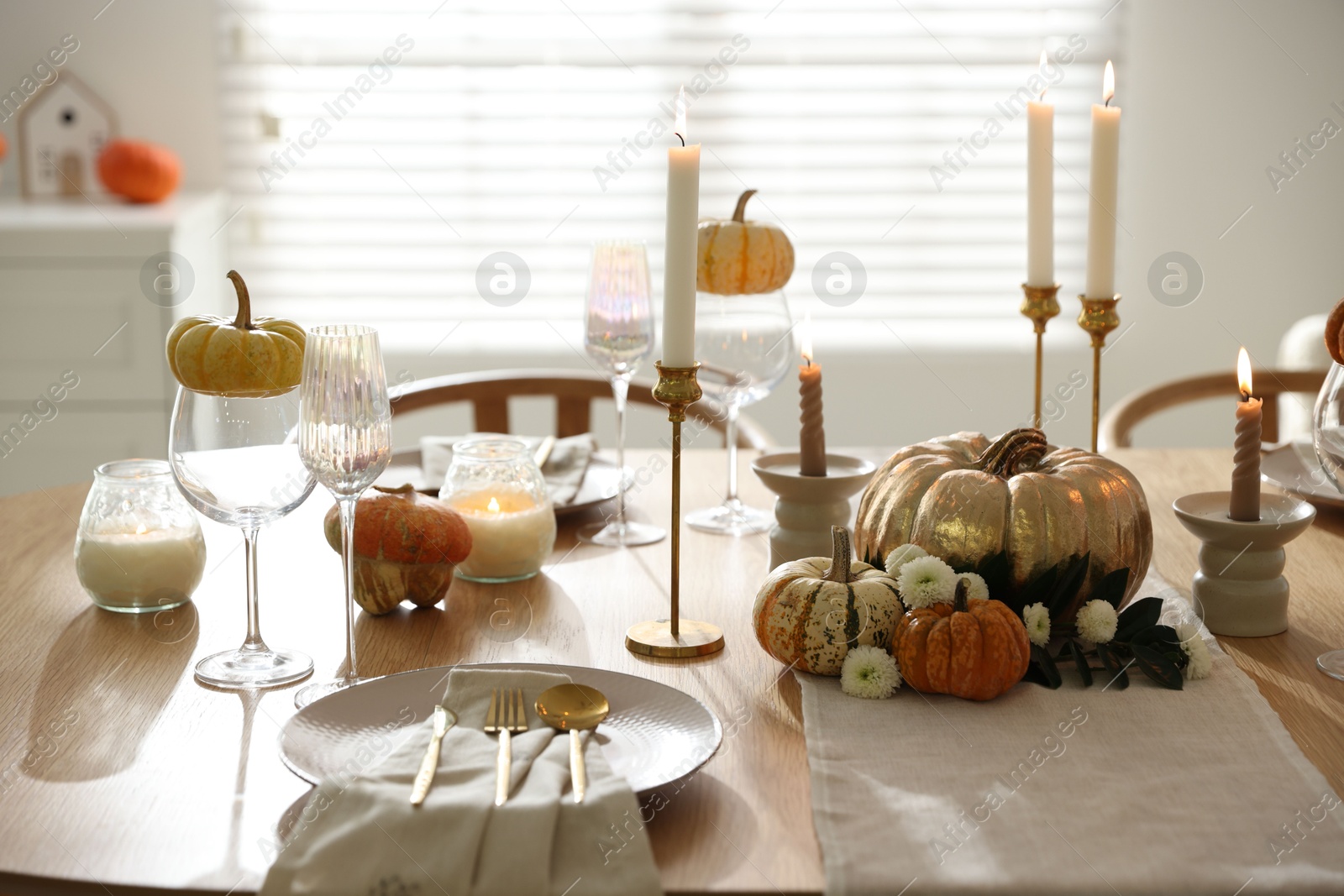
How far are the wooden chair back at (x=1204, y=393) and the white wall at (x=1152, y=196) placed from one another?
3.43 ft

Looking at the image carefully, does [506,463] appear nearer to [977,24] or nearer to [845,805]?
[845,805]

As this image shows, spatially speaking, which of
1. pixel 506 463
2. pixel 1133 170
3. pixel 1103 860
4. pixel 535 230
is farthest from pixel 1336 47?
pixel 1103 860

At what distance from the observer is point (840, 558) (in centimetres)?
94

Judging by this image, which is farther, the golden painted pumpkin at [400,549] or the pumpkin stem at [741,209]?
the pumpkin stem at [741,209]

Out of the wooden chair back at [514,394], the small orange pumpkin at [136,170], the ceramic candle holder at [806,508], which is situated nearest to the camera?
the ceramic candle holder at [806,508]

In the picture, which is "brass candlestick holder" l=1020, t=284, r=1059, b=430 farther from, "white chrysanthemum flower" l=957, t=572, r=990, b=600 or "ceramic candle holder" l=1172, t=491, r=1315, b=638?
"white chrysanthemum flower" l=957, t=572, r=990, b=600

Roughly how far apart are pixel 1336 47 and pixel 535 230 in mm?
1933

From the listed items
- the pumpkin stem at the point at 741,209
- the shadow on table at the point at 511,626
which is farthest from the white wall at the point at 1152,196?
the shadow on table at the point at 511,626

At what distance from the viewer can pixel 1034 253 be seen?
1321mm

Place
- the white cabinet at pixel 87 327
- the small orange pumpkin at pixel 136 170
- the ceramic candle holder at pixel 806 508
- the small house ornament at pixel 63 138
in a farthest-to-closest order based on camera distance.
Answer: the small house ornament at pixel 63 138 → the small orange pumpkin at pixel 136 170 → the white cabinet at pixel 87 327 → the ceramic candle holder at pixel 806 508

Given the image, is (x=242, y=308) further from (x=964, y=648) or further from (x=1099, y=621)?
(x=1099, y=621)

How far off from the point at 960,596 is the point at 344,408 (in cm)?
44

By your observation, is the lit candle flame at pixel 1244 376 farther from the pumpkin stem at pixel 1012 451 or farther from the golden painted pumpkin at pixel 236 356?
the golden painted pumpkin at pixel 236 356

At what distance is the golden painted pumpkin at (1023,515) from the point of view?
0.98 metres
